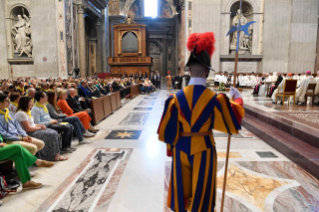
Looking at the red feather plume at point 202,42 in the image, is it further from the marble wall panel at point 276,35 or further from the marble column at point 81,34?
the marble column at point 81,34

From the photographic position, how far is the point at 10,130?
3570mm

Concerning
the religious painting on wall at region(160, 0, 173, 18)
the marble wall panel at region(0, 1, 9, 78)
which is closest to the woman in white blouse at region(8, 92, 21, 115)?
the marble wall panel at region(0, 1, 9, 78)

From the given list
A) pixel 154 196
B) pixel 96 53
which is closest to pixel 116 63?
pixel 96 53

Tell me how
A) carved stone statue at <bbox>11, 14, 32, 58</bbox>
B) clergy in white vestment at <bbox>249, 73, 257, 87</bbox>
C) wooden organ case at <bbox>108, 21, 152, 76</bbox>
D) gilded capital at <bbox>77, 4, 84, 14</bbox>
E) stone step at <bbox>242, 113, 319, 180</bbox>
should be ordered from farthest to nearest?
wooden organ case at <bbox>108, 21, 152, 76</bbox>
gilded capital at <bbox>77, 4, 84, 14</bbox>
carved stone statue at <bbox>11, 14, 32, 58</bbox>
clergy in white vestment at <bbox>249, 73, 257, 87</bbox>
stone step at <bbox>242, 113, 319, 180</bbox>

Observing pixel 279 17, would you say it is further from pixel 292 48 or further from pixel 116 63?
pixel 116 63

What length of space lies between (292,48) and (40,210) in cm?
1878

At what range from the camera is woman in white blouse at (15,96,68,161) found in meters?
3.99

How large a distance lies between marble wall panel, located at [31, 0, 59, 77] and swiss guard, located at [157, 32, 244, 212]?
16.4 metres

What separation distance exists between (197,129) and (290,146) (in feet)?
10.9

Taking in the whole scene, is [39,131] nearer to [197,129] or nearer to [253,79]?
[197,129]

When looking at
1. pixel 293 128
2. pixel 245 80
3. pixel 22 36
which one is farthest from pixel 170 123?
pixel 22 36

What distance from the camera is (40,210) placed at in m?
2.79

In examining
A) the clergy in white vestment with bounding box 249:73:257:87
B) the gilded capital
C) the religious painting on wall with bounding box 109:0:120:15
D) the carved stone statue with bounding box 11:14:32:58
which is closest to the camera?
the clergy in white vestment with bounding box 249:73:257:87

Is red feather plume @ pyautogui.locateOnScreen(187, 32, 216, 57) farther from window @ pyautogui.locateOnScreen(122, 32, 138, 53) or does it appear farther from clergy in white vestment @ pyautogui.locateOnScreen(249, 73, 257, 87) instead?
window @ pyautogui.locateOnScreen(122, 32, 138, 53)
